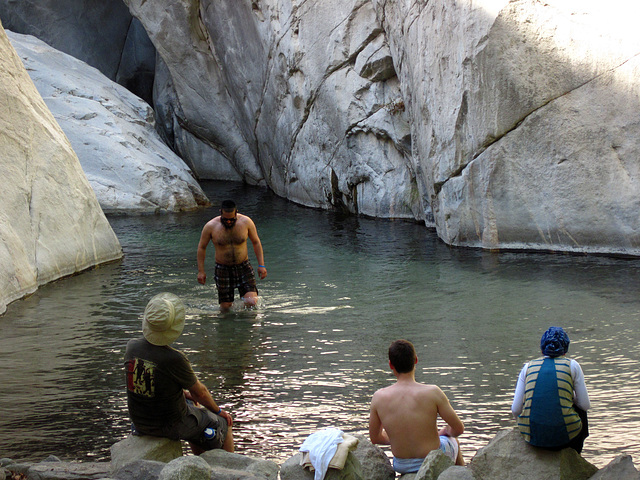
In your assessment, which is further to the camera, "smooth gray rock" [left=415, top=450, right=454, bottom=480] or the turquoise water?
the turquoise water

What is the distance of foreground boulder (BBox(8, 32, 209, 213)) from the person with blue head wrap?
16282mm

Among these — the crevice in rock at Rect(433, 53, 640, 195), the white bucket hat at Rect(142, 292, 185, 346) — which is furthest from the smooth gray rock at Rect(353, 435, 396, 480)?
the crevice in rock at Rect(433, 53, 640, 195)

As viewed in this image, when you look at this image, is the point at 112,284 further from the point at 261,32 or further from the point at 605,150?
the point at 261,32

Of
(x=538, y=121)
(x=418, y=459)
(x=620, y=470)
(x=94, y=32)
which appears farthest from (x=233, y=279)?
(x=94, y=32)

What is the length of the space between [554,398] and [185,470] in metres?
1.91

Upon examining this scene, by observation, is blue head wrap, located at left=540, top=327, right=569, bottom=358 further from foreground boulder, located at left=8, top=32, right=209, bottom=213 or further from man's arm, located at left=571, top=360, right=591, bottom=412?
foreground boulder, located at left=8, top=32, right=209, bottom=213

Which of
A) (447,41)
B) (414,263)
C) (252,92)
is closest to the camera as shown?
(414,263)

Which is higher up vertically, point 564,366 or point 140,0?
point 140,0

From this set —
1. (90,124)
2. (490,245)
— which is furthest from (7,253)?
(90,124)

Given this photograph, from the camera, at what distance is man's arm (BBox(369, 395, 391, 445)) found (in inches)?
161

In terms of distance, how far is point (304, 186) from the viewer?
20484mm

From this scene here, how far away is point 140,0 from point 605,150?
17633 millimetres

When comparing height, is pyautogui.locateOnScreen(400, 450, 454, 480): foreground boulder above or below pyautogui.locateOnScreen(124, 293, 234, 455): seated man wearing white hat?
below

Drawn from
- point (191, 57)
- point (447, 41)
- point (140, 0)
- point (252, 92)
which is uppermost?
point (140, 0)
